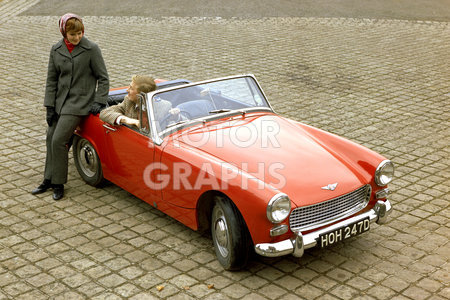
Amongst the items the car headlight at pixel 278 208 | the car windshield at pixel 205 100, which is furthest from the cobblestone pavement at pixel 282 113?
the car windshield at pixel 205 100

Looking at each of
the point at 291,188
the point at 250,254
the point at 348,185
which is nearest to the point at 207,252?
the point at 250,254

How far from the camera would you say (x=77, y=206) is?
650 cm

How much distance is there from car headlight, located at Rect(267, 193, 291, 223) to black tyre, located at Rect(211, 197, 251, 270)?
37 centimetres

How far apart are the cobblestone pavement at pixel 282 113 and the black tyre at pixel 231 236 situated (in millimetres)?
140

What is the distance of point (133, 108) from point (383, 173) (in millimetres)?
2728

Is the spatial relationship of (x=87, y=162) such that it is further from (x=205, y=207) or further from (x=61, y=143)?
(x=205, y=207)

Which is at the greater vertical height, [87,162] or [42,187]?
[87,162]

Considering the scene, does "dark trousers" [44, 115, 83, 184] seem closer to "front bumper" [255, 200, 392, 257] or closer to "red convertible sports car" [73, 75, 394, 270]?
"red convertible sports car" [73, 75, 394, 270]

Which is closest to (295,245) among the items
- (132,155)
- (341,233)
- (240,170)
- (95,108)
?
(341,233)

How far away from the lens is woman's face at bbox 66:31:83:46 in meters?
6.41

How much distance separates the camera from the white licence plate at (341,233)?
4.93 meters

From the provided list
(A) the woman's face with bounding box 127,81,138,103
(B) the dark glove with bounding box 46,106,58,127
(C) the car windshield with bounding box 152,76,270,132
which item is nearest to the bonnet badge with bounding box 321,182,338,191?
(C) the car windshield with bounding box 152,76,270,132

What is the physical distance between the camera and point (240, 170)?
17.0ft

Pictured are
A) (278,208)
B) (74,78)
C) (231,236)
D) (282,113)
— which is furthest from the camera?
(282,113)
